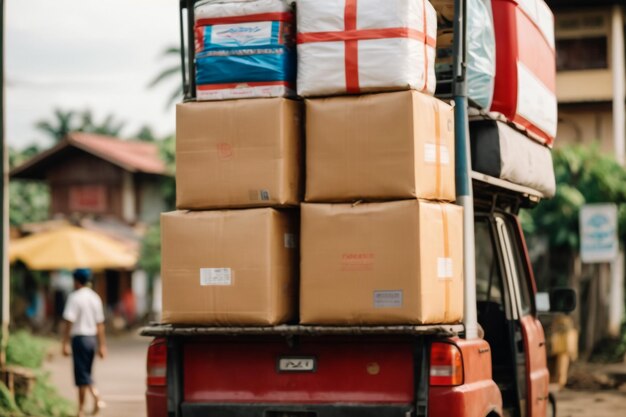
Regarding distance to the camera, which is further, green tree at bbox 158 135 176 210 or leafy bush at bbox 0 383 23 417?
green tree at bbox 158 135 176 210

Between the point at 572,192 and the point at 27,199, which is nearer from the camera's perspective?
the point at 572,192

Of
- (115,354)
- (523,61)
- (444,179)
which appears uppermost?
(523,61)

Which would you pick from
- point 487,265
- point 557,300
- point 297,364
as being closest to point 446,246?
point 297,364

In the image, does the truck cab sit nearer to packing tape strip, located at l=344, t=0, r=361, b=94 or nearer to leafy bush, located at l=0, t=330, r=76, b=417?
packing tape strip, located at l=344, t=0, r=361, b=94

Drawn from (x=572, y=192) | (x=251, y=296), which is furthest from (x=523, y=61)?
(x=572, y=192)

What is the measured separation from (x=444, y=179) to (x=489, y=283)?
6.20ft

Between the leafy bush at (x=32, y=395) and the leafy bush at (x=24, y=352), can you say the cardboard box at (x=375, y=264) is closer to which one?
the leafy bush at (x=32, y=395)

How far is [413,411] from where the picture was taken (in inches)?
244

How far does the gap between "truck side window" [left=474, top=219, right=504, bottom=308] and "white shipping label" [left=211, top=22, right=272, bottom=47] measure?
216 cm

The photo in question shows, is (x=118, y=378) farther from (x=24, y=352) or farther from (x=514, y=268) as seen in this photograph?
(x=514, y=268)

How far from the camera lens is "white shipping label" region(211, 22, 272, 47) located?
6.57m

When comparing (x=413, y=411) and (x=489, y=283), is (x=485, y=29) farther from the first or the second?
(x=413, y=411)

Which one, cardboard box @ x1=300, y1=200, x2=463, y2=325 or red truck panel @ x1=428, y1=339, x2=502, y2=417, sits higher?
cardboard box @ x1=300, y1=200, x2=463, y2=325

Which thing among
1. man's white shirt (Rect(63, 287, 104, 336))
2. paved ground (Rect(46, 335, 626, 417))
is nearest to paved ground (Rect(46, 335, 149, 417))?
paved ground (Rect(46, 335, 626, 417))
